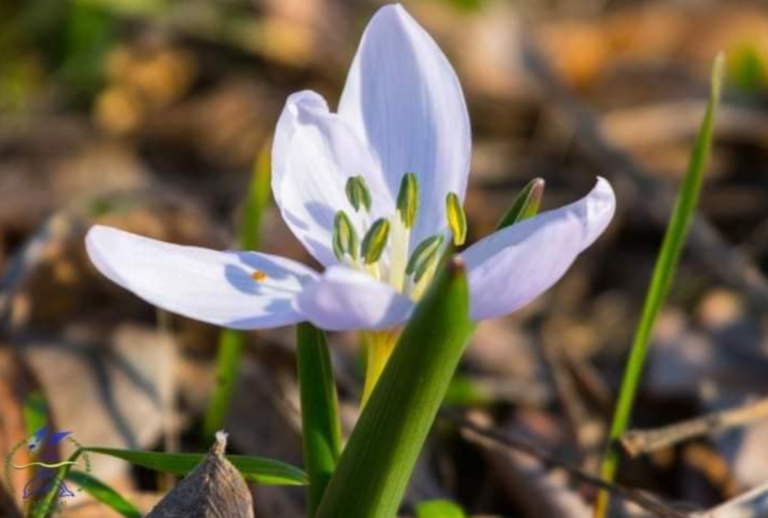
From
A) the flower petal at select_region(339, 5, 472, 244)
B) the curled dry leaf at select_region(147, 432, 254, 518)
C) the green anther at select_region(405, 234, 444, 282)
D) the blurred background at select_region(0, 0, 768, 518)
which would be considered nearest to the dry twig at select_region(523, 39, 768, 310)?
the blurred background at select_region(0, 0, 768, 518)

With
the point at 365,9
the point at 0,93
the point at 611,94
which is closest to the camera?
the point at 0,93

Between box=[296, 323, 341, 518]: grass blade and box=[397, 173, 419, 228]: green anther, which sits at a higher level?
box=[397, 173, 419, 228]: green anther

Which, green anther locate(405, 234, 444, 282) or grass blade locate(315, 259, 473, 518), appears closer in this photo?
grass blade locate(315, 259, 473, 518)

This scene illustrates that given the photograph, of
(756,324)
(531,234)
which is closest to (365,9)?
(756,324)

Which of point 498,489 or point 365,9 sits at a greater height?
point 365,9

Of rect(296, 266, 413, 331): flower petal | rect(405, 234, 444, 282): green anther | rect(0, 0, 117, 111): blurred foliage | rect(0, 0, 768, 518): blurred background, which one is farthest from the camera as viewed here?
rect(0, 0, 117, 111): blurred foliage

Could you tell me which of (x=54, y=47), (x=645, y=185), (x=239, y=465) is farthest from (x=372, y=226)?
(x=54, y=47)

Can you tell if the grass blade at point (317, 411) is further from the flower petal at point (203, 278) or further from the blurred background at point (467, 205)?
the blurred background at point (467, 205)

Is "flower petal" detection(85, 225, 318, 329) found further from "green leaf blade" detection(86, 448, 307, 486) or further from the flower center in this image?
"green leaf blade" detection(86, 448, 307, 486)

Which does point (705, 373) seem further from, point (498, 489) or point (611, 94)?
point (611, 94)
